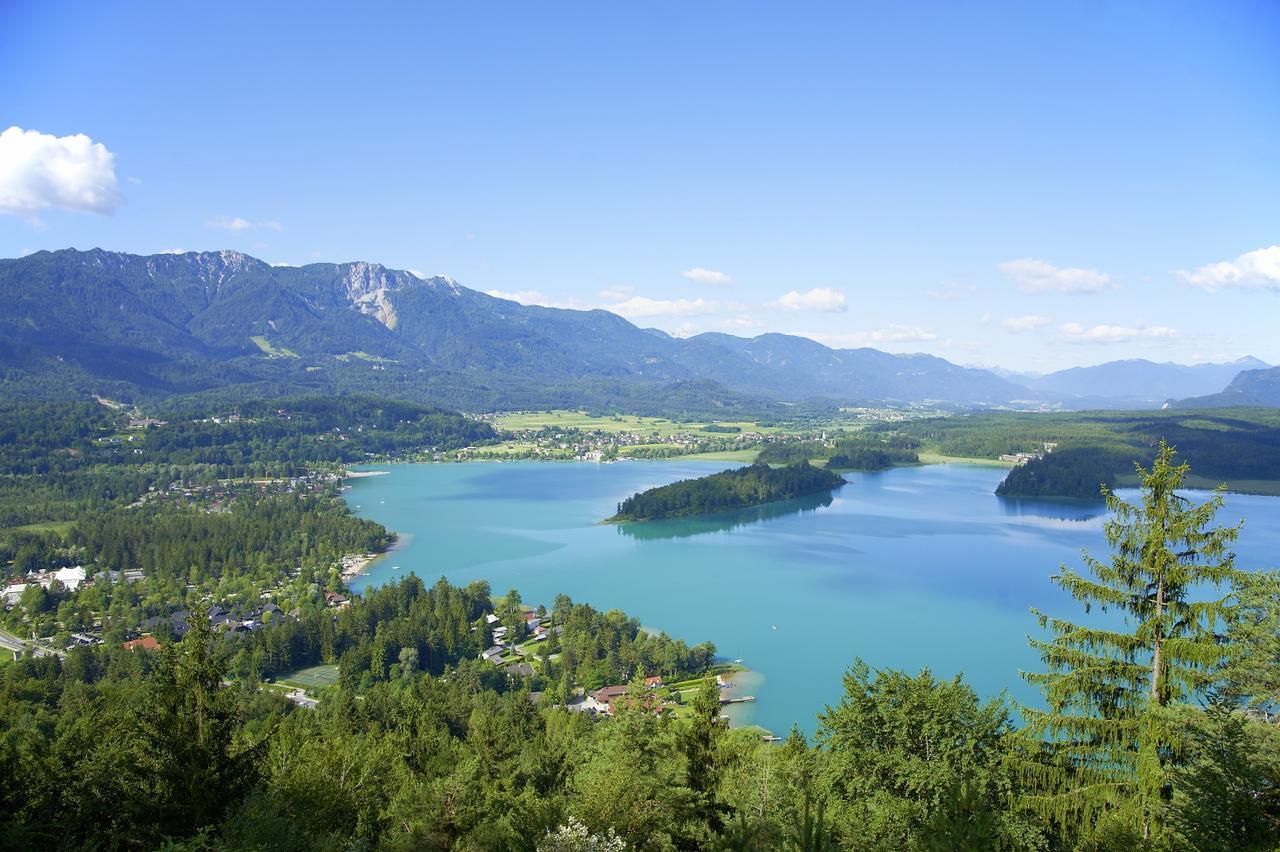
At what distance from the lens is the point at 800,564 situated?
38.6 metres

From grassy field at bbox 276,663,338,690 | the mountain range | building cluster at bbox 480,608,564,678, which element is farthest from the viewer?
the mountain range

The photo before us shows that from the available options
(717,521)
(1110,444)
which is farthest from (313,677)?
(1110,444)

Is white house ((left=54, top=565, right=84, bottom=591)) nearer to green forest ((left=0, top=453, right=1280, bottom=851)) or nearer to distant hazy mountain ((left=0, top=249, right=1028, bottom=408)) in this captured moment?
green forest ((left=0, top=453, right=1280, bottom=851))

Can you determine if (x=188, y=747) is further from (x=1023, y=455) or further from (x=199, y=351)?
(x=199, y=351)

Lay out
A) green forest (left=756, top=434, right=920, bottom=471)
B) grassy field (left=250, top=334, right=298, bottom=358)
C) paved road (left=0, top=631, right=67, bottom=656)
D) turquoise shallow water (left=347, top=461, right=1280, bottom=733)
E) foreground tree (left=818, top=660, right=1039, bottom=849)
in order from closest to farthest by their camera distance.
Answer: foreground tree (left=818, top=660, right=1039, bottom=849), paved road (left=0, top=631, right=67, bottom=656), turquoise shallow water (left=347, top=461, right=1280, bottom=733), green forest (left=756, top=434, right=920, bottom=471), grassy field (left=250, top=334, right=298, bottom=358)

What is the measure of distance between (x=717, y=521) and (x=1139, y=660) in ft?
153

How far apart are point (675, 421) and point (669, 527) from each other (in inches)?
3385

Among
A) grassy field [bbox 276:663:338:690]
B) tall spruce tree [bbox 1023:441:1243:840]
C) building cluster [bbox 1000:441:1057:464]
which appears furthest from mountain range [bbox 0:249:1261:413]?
tall spruce tree [bbox 1023:441:1243:840]

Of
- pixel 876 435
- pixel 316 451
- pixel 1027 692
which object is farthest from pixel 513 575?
pixel 876 435

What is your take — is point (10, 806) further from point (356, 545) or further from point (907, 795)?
point (356, 545)

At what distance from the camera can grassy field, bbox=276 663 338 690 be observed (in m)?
23.2

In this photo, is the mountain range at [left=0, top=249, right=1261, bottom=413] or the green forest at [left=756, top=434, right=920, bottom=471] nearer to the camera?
the green forest at [left=756, top=434, right=920, bottom=471]

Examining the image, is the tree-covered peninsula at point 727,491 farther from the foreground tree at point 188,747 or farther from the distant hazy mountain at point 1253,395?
the distant hazy mountain at point 1253,395

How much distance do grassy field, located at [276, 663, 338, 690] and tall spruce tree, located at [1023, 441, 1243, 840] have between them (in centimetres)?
2181
